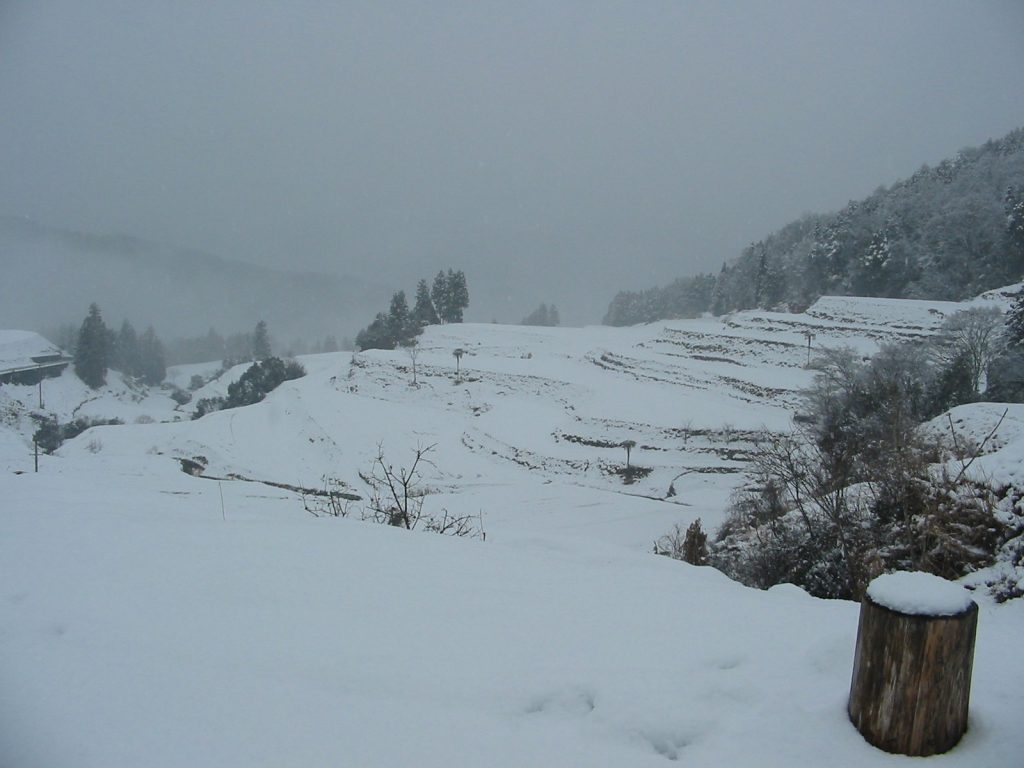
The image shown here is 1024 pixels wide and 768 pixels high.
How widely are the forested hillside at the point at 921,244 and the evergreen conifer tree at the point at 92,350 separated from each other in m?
80.5

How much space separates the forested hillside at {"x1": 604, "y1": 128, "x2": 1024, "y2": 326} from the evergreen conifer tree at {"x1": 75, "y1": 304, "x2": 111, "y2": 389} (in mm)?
80489

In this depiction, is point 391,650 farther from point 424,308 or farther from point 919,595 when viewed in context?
point 424,308

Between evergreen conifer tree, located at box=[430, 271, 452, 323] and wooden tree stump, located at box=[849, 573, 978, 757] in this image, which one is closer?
wooden tree stump, located at box=[849, 573, 978, 757]

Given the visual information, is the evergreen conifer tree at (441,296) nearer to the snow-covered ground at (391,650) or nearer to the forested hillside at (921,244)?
the forested hillside at (921,244)

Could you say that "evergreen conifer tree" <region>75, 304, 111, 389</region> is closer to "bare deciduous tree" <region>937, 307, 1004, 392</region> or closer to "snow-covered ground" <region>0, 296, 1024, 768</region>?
"snow-covered ground" <region>0, 296, 1024, 768</region>

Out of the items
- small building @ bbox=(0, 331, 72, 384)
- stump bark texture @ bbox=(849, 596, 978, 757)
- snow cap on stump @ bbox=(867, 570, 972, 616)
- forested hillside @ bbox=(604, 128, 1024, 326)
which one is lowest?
small building @ bbox=(0, 331, 72, 384)

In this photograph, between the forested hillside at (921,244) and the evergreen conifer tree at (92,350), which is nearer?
the forested hillside at (921,244)

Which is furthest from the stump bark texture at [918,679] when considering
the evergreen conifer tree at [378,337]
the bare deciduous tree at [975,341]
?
the evergreen conifer tree at [378,337]

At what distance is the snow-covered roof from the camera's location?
57750 millimetres

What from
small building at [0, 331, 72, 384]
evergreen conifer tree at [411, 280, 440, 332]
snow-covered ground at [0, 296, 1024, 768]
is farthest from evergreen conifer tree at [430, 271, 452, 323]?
A: snow-covered ground at [0, 296, 1024, 768]

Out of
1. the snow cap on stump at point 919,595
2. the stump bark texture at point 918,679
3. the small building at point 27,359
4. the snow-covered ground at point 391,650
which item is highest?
the snow cap on stump at point 919,595

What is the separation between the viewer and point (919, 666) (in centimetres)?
163

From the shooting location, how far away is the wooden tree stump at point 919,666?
1.62 meters

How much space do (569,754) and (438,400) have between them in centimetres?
3720
